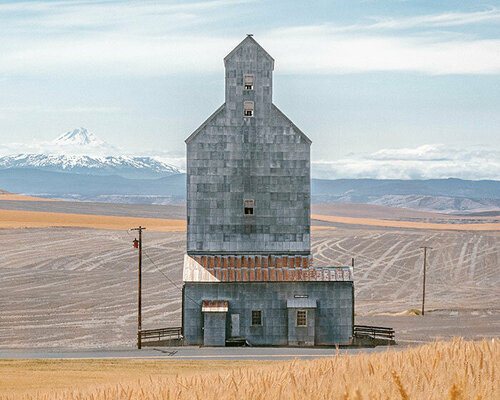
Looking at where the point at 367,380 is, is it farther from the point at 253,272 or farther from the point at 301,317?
the point at 253,272

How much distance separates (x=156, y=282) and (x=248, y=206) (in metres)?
Answer: 38.2

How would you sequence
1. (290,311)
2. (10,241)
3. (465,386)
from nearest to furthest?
(465,386)
(290,311)
(10,241)

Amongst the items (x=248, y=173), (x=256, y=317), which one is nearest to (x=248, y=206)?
(x=248, y=173)

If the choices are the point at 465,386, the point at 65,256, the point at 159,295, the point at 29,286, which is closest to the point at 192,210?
the point at 159,295

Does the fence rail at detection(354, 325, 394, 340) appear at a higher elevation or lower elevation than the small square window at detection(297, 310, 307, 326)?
lower

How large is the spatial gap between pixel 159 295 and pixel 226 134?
32667mm

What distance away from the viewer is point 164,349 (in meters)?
45.2

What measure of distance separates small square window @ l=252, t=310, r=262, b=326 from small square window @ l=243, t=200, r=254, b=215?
26.4ft

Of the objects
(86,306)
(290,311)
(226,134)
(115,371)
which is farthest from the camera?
(86,306)

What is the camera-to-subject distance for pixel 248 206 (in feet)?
179

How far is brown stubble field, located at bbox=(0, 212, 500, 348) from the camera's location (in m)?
60.3

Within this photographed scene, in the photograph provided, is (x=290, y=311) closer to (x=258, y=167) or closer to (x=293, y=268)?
(x=293, y=268)

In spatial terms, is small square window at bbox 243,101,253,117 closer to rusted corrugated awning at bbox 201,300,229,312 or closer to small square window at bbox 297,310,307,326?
rusted corrugated awning at bbox 201,300,229,312

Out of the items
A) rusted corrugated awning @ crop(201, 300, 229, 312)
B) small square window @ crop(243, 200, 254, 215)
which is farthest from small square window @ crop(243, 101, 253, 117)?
rusted corrugated awning @ crop(201, 300, 229, 312)
